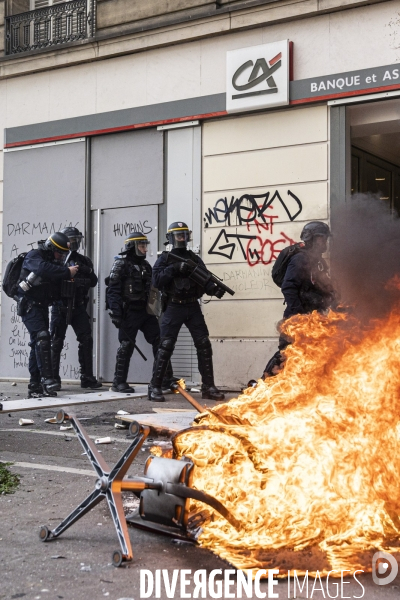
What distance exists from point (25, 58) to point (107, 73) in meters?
1.76

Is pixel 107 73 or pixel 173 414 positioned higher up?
pixel 107 73

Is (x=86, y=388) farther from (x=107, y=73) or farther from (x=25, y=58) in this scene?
(x=25, y=58)

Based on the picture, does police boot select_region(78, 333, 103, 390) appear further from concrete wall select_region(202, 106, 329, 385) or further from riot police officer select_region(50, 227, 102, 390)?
concrete wall select_region(202, 106, 329, 385)

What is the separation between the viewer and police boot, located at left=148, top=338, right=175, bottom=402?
938 cm

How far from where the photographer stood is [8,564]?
3469 mm

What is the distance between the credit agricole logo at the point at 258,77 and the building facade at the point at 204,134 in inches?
0.7

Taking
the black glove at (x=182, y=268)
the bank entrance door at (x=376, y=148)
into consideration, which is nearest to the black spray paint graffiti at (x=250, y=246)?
the bank entrance door at (x=376, y=148)

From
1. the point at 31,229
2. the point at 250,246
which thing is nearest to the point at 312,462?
the point at 250,246

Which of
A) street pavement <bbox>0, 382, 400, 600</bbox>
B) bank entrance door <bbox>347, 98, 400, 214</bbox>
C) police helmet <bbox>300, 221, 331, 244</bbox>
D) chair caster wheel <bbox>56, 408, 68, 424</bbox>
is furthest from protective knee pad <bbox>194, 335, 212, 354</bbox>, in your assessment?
chair caster wheel <bbox>56, 408, 68, 424</bbox>

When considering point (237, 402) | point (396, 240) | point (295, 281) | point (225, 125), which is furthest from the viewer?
point (225, 125)

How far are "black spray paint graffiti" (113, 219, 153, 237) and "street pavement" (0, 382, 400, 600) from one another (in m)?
5.76

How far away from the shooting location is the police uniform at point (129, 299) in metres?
10.1

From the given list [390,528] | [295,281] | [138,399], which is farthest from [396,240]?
[138,399]

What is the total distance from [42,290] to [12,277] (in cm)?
46
